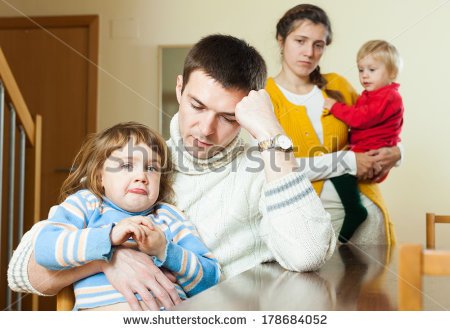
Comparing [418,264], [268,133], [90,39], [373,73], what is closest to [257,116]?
[268,133]

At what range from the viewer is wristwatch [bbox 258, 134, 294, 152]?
0.75 m

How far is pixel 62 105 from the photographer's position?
2977 mm

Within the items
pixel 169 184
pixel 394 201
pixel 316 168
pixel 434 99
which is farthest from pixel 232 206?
pixel 434 99

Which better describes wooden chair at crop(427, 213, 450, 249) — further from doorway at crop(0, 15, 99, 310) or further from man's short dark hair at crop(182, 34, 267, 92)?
doorway at crop(0, 15, 99, 310)

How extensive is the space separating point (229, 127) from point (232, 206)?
0.39 feet

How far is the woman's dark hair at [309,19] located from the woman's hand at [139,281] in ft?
3.04

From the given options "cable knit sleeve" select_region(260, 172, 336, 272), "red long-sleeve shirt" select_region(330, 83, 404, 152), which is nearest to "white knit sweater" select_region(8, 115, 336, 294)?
"cable knit sleeve" select_region(260, 172, 336, 272)

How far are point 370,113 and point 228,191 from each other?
81 centimetres

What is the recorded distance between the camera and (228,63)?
0.84m

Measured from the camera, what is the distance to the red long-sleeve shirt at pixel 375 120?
4.99 ft

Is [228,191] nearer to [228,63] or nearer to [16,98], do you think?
[228,63]

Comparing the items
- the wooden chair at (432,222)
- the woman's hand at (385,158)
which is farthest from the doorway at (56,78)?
the wooden chair at (432,222)

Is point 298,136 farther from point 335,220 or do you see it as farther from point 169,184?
point 169,184

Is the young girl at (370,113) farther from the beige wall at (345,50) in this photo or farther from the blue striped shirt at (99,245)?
the beige wall at (345,50)
